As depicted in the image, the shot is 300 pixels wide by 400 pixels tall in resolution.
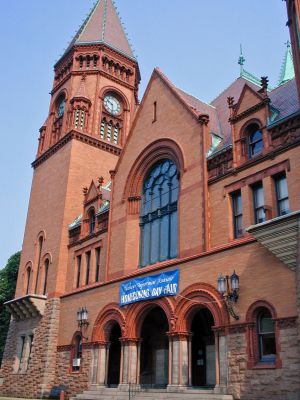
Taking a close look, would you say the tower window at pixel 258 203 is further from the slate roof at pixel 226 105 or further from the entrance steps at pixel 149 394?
the entrance steps at pixel 149 394

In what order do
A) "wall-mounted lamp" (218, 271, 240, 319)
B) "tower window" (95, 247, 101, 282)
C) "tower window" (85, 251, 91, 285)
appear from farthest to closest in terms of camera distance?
"tower window" (85, 251, 91, 285) → "tower window" (95, 247, 101, 282) → "wall-mounted lamp" (218, 271, 240, 319)

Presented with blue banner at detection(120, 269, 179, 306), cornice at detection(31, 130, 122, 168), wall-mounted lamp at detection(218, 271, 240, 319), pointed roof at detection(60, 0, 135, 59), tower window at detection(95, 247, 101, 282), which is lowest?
wall-mounted lamp at detection(218, 271, 240, 319)

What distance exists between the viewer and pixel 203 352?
22.5 m

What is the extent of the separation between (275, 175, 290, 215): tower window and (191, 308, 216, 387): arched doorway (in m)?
6.70

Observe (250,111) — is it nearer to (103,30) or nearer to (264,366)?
(264,366)

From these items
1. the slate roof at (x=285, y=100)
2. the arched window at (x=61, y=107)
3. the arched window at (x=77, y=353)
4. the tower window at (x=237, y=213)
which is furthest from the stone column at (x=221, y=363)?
the arched window at (x=61, y=107)

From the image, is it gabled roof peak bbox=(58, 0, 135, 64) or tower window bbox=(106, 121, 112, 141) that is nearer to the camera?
tower window bbox=(106, 121, 112, 141)

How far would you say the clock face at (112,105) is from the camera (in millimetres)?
41484

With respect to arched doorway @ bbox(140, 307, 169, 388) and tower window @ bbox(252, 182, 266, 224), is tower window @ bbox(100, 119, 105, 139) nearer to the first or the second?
arched doorway @ bbox(140, 307, 169, 388)

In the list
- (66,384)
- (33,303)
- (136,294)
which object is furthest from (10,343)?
(136,294)

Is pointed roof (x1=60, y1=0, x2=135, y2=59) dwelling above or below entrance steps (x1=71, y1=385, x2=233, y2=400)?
above

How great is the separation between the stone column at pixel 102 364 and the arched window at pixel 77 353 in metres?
2.41

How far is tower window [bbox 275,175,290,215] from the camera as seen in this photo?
1841 centimetres

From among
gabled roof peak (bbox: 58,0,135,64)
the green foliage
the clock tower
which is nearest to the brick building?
the clock tower
